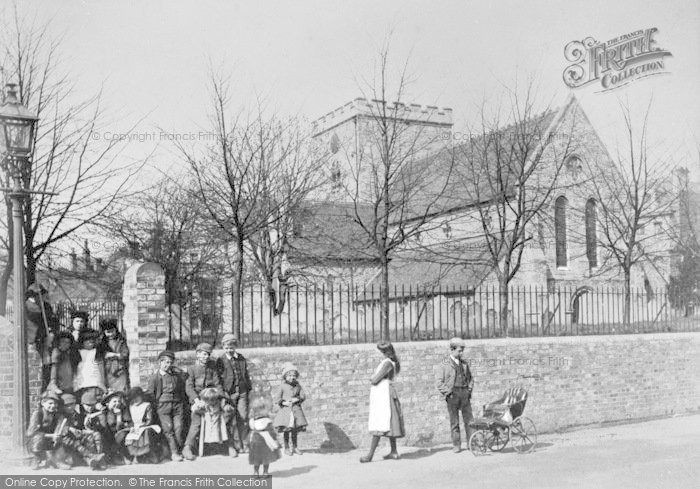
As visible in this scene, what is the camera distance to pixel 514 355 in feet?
44.6

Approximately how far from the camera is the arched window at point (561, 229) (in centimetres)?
3098

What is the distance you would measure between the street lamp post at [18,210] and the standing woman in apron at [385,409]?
4100mm

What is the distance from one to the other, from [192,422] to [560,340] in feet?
24.7

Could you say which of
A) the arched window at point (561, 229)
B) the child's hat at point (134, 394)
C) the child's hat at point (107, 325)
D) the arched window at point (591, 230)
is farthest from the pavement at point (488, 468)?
the arched window at point (591, 230)

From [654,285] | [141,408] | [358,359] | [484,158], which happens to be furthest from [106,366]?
[654,285]

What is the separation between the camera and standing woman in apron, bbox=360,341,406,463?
9.73 meters

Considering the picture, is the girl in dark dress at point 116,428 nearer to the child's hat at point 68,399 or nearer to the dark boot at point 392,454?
the child's hat at point 68,399

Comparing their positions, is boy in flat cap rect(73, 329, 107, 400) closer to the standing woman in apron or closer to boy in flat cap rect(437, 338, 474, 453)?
the standing woman in apron

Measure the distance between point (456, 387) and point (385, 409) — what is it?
1366 millimetres

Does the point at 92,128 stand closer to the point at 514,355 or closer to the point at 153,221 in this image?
the point at 514,355

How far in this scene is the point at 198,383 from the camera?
31.6ft

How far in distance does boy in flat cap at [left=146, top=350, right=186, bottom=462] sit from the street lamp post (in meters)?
1.87

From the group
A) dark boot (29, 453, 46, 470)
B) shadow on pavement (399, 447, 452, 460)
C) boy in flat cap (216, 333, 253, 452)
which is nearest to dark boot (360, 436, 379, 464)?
shadow on pavement (399, 447, 452, 460)

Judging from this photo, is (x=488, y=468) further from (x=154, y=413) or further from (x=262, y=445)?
(x=154, y=413)
